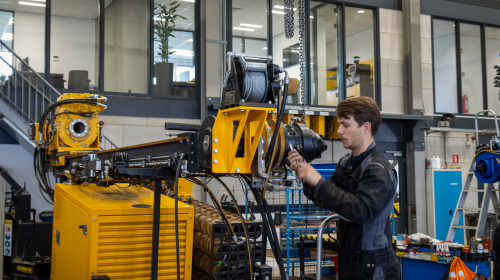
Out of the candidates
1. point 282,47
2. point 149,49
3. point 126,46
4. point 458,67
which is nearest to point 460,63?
point 458,67

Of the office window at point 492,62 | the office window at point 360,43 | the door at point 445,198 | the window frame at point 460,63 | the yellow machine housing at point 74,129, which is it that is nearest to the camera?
the yellow machine housing at point 74,129

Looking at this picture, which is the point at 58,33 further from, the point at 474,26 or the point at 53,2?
the point at 474,26

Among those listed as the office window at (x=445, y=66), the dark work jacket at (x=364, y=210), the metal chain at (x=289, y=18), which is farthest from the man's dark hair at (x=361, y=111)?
the office window at (x=445, y=66)

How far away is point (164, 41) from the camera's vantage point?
8508 millimetres

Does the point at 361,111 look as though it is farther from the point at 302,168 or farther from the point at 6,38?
the point at 6,38

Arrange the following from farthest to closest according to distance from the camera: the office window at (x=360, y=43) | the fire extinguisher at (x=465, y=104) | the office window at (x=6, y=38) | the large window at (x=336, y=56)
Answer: the fire extinguisher at (x=465, y=104)
the office window at (x=360, y=43)
the large window at (x=336, y=56)
the office window at (x=6, y=38)

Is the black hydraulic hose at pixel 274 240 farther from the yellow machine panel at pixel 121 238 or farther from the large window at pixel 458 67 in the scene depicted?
the large window at pixel 458 67

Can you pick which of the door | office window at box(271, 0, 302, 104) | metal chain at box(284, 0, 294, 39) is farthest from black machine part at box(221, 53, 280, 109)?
the door

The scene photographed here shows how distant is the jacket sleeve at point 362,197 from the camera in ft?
6.42

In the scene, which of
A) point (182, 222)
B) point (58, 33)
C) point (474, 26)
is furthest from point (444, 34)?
point (182, 222)

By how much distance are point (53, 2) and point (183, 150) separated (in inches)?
308

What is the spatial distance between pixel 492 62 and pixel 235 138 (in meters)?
12.1

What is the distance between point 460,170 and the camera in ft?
32.9

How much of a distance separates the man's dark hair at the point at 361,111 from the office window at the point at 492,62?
35.7 ft
